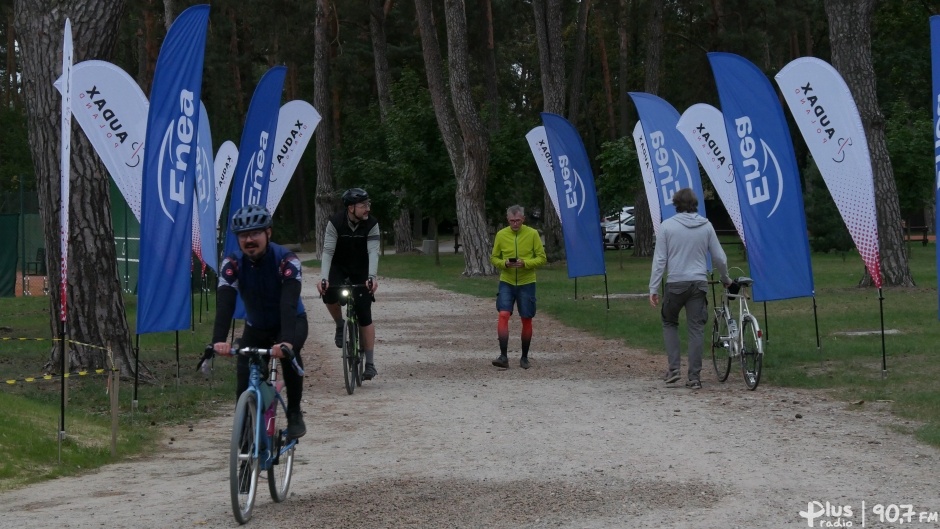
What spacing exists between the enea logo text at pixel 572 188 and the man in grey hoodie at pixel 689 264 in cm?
898

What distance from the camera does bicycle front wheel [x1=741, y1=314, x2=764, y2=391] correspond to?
12.3m

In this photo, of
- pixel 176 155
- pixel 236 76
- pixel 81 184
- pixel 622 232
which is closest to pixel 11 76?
pixel 236 76

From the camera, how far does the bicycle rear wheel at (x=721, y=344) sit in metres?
13.1

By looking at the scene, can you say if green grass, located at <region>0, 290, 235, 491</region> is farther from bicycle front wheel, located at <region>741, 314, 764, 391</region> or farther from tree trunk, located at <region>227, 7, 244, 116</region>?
tree trunk, located at <region>227, 7, 244, 116</region>

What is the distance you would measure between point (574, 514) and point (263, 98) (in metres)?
9.78

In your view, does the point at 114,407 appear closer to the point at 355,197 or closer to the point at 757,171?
the point at 355,197

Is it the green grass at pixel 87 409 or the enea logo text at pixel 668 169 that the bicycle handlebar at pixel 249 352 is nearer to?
the green grass at pixel 87 409

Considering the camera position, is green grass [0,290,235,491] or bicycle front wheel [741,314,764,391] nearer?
green grass [0,290,235,491]

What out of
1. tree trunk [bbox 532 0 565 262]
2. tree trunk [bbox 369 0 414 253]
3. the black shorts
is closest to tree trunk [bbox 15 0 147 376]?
the black shorts

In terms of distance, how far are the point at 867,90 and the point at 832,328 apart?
769 cm

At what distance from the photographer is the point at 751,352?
12.5 meters

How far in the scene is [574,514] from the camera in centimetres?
700

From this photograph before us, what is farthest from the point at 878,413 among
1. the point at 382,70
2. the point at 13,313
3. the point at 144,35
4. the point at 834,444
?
the point at 382,70

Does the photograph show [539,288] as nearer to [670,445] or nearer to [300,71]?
[670,445]
